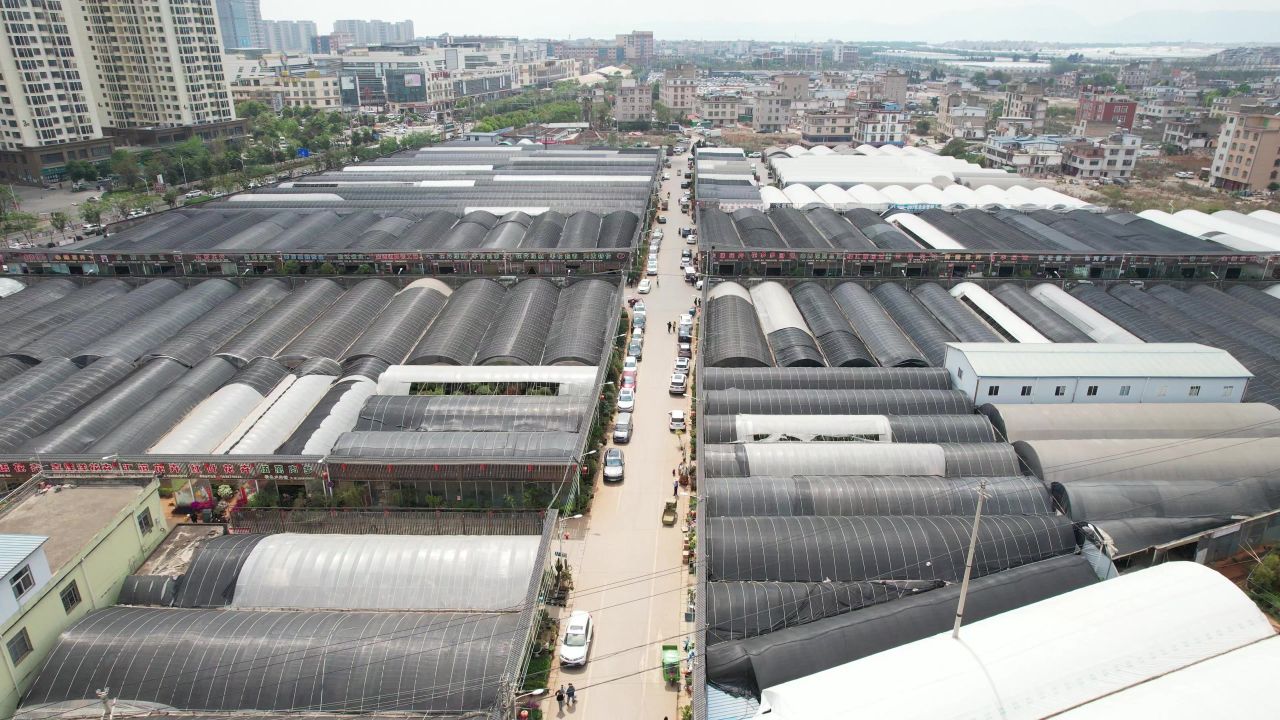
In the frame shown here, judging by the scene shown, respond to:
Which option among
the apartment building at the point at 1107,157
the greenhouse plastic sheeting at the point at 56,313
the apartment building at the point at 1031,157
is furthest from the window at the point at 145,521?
the apartment building at the point at 1107,157

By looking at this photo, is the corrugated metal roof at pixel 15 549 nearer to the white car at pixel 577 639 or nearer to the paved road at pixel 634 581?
the paved road at pixel 634 581

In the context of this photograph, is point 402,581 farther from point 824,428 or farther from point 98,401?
point 98,401

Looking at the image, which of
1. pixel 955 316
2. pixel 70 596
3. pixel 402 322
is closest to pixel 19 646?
pixel 70 596

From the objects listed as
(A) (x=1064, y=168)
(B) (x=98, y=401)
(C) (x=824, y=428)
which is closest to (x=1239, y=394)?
(C) (x=824, y=428)

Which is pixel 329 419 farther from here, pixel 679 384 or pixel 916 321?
pixel 916 321

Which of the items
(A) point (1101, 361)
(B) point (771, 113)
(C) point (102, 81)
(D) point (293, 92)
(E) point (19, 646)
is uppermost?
(C) point (102, 81)

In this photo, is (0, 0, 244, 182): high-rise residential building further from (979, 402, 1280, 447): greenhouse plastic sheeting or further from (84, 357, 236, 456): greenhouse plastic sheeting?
(979, 402, 1280, 447): greenhouse plastic sheeting

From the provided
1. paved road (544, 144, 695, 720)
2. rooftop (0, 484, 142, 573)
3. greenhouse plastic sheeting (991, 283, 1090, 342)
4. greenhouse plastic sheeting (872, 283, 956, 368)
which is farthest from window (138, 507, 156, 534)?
greenhouse plastic sheeting (991, 283, 1090, 342)
